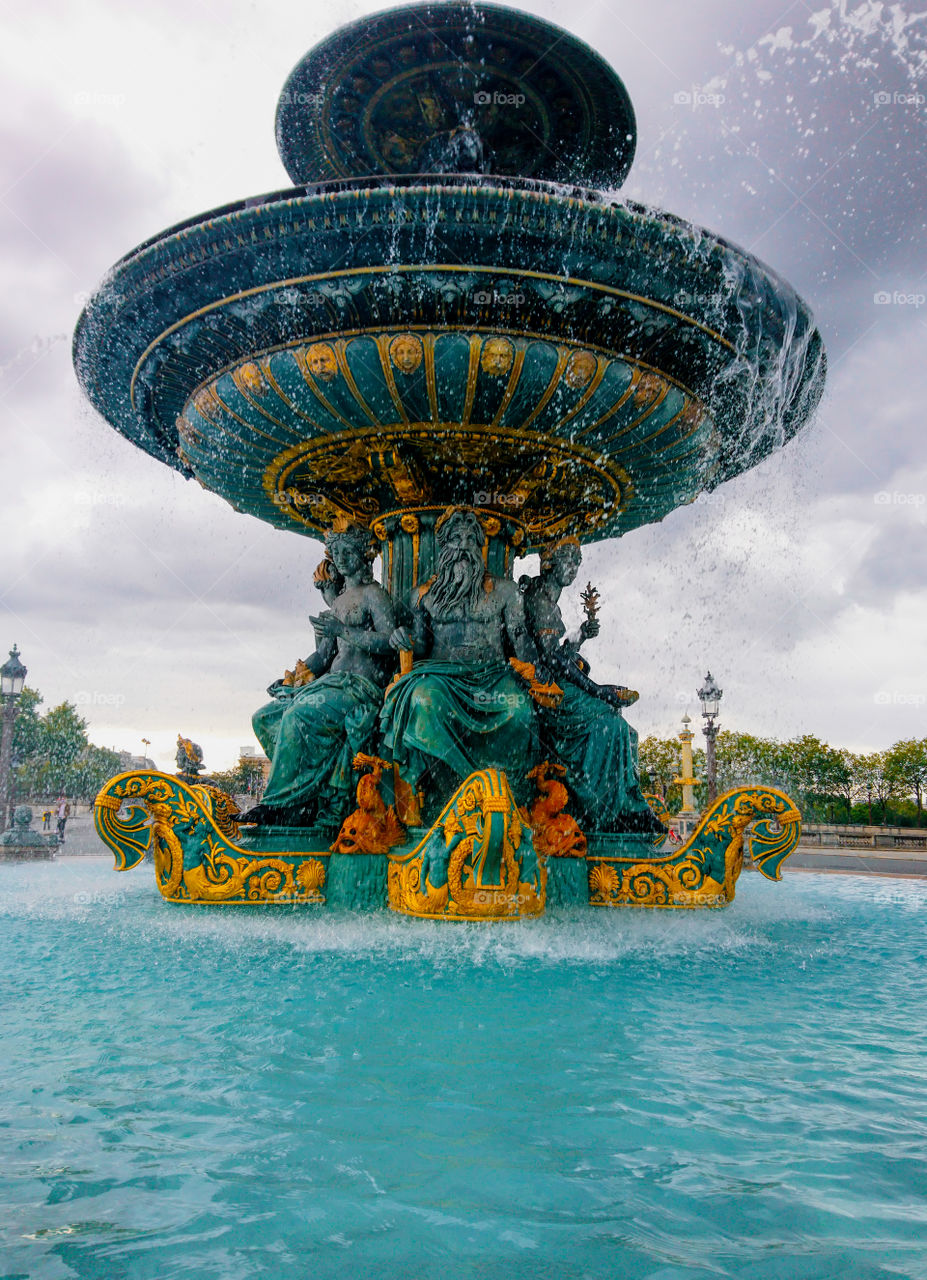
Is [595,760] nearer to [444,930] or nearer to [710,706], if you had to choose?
[444,930]

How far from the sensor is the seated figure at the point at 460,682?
5617 mm

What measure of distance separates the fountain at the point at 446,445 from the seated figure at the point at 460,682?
19mm

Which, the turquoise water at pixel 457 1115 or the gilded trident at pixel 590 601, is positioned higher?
the gilded trident at pixel 590 601

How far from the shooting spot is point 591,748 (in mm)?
6070

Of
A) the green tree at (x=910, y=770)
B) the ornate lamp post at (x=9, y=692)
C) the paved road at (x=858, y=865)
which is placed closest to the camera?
the paved road at (x=858, y=865)

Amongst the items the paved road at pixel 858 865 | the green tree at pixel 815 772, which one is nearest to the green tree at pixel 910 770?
the green tree at pixel 815 772

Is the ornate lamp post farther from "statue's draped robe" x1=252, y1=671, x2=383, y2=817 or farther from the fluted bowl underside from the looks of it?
"statue's draped robe" x1=252, y1=671, x2=383, y2=817

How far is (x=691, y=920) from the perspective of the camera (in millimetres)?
5422

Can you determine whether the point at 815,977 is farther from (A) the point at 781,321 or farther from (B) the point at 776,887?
(B) the point at 776,887

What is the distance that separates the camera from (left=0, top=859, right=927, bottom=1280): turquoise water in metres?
1.60

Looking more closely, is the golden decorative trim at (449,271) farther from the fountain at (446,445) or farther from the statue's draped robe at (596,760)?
the statue's draped robe at (596,760)

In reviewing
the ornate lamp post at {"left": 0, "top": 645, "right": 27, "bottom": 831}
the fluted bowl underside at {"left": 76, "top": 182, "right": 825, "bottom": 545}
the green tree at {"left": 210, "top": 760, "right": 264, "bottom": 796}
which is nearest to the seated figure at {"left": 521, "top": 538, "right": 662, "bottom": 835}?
the fluted bowl underside at {"left": 76, "top": 182, "right": 825, "bottom": 545}

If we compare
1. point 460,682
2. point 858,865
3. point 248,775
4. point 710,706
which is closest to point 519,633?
point 460,682

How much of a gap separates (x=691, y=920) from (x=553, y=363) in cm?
358
